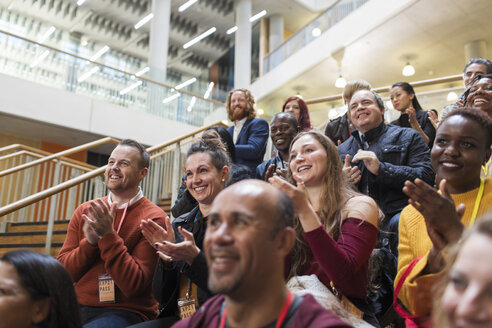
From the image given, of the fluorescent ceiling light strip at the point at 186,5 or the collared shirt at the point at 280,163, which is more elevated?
the fluorescent ceiling light strip at the point at 186,5

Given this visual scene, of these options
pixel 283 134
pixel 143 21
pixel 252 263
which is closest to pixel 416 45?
pixel 283 134

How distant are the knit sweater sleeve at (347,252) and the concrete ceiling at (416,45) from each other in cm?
788

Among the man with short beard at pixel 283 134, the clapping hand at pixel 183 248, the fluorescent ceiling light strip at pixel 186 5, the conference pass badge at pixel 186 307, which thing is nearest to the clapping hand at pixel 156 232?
the clapping hand at pixel 183 248

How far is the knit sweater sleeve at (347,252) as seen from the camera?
167cm

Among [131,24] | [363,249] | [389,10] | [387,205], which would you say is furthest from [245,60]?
[363,249]

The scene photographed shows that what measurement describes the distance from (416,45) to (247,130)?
24.2ft

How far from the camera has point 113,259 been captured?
218 centimetres

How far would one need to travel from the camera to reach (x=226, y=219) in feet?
4.22

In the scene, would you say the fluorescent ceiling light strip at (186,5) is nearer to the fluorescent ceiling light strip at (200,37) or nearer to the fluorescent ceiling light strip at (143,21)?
the fluorescent ceiling light strip at (143,21)

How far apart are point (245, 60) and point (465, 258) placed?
544 inches

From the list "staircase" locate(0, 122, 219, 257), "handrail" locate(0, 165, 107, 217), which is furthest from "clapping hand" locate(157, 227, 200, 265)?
"staircase" locate(0, 122, 219, 257)

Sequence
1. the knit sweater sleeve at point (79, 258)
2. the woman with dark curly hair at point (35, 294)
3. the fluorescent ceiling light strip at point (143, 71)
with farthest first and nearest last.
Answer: the fluorescent ceiling light strip at point (143, 71)
the knit sweater sleeve at point (79, 258)
the woman with dark curly hair at point (35, 294)

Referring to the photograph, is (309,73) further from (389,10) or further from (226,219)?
(226,219)

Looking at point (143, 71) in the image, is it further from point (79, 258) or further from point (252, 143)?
point (79, 258)
